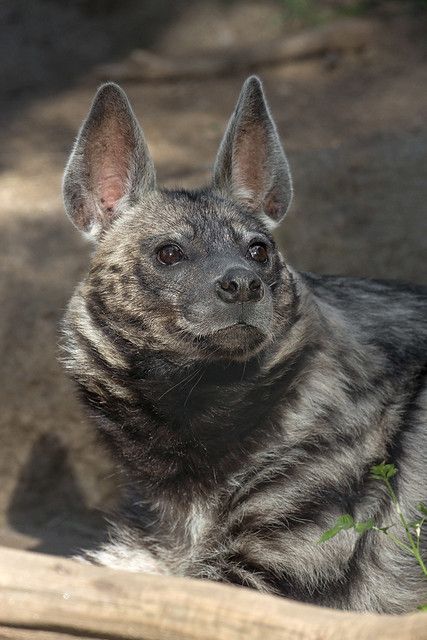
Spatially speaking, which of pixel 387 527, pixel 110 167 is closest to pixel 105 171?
pixel 110 167

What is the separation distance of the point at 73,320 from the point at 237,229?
31.6 inches

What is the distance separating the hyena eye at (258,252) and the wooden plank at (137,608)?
176 centimetres

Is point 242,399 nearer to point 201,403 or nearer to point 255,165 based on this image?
point 201,403

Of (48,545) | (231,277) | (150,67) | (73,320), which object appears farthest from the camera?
(150,67)

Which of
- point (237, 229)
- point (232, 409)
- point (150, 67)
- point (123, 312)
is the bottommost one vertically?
point (232, 409)

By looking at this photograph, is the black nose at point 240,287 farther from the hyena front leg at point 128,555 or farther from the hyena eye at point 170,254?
the hyena front leg at point 128,555

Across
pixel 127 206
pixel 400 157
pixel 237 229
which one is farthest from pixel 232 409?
pixel 400 157

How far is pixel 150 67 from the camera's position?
11.2m

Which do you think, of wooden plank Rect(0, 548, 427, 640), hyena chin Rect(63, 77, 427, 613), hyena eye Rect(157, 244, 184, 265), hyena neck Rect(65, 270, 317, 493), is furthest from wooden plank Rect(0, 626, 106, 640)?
hyena eye Rect(157, 244, 184, 265)

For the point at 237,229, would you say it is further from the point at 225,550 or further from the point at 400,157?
the point at 400,157

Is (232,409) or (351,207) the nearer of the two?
(232,409)

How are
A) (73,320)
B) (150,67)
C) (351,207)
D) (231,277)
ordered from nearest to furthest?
(231,277), (73,320), (351,207), (150,67)

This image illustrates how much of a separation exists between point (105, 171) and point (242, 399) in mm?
1286

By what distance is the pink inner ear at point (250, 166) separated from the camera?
5176 mm
